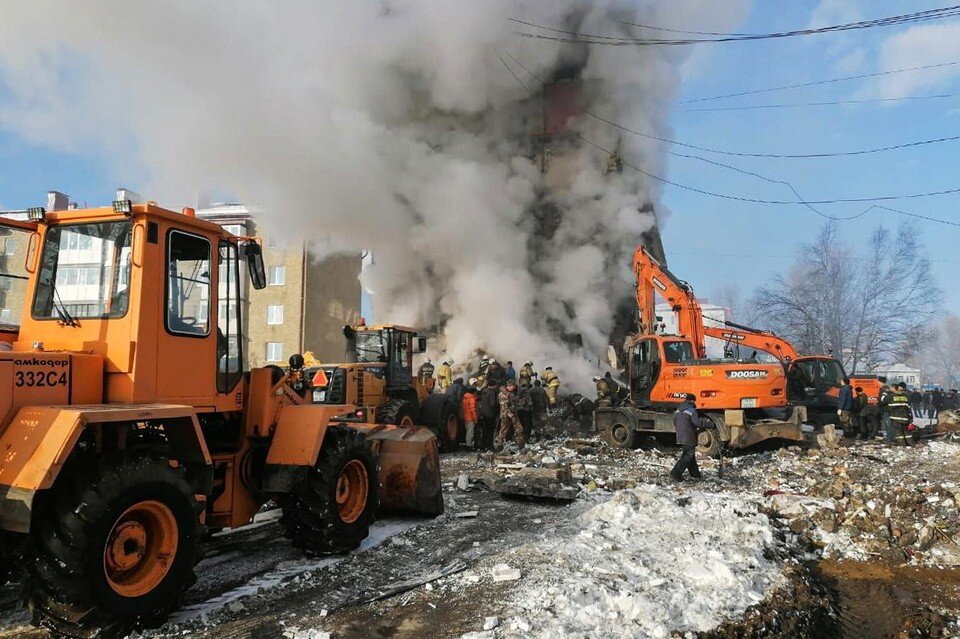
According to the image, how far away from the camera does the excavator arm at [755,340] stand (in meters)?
16.4

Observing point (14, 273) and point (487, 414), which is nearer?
point (14, 273)

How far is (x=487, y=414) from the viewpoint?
13508mm

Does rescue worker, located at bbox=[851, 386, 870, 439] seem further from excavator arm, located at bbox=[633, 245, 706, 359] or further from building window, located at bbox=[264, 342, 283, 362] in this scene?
building window, located at bbox=[264, 342, 283, 362]

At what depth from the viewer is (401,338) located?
13734 millimetres

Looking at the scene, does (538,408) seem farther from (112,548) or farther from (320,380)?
(112,548)

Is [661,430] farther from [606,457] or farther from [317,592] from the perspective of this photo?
[317,592]

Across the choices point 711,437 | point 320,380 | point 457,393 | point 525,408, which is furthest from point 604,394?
point 320,380

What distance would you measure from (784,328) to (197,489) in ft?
133

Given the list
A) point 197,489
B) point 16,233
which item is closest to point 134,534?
point 197,489

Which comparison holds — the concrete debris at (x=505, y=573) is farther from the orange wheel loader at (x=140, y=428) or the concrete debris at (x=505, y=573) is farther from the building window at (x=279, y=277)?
the building window at (x=279, y=277)

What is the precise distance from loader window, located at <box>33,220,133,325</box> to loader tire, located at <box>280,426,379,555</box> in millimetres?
2035

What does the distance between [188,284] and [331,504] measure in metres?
2.14

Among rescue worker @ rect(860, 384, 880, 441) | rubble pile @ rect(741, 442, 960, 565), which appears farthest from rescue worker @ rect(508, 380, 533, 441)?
rescue worker @ rect(860, 384, 880, 441)

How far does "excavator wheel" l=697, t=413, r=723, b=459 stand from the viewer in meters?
12.4
